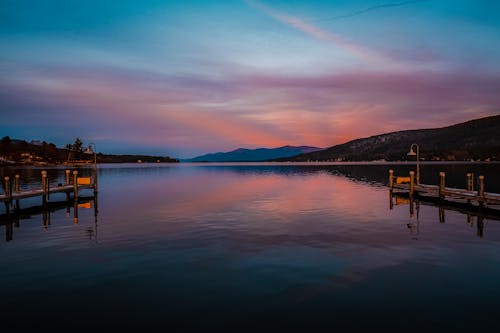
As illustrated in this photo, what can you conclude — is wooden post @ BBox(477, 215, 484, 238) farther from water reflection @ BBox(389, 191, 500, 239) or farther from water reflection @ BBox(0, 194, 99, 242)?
water reflection @ BBox(0, 194, 99, 242)

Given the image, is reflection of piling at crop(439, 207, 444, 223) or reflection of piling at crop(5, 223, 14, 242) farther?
reflection of piling at crop(439, 207, 444, 223)

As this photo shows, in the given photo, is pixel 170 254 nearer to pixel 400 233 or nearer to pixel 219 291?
pixel 219 291

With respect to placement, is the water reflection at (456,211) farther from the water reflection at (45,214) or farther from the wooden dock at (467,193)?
the water reflection at (45,214)

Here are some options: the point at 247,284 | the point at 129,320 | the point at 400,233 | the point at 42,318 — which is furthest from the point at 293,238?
the point at 42,318

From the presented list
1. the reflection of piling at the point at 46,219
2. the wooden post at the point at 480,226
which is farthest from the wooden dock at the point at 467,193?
the reflection of piling at the point at 46,219

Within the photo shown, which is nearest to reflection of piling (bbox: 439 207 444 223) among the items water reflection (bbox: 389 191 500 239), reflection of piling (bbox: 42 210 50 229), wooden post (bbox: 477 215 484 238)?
water reflection (bbox: 389 191 500 239)

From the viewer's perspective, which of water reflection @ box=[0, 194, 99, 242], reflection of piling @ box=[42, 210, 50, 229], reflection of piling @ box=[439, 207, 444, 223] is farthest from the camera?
reflection of piling @ box=[439, 207, 444, 223]

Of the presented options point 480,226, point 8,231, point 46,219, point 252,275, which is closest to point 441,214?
point 480,226

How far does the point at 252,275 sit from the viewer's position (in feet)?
43.7

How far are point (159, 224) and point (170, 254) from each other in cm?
862

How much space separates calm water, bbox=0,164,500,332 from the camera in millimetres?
9789

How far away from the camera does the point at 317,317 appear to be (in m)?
9.80

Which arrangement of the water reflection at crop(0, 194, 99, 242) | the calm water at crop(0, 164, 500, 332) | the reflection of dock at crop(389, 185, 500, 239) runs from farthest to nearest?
the reflection of dock at crop(389, 185, 500, 239)
the water reflection at crop(0, 194, 99, 242)
the calm water at crop(0, 164, 500, 332)

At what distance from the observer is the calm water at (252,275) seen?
9789mm
